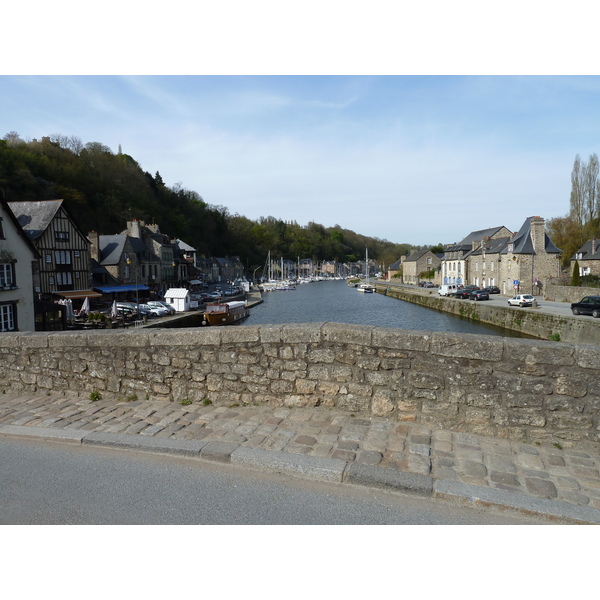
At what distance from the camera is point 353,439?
14.2 ft

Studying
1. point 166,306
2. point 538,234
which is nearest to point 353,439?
point 166,306

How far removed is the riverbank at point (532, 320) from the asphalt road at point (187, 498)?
→ 914 inches

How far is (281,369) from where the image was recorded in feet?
17.1

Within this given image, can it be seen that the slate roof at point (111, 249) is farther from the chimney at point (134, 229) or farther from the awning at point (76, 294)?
the awning at point (76, 294)

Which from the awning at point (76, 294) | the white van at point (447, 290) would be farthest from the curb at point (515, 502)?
the white van at point (447, 290)

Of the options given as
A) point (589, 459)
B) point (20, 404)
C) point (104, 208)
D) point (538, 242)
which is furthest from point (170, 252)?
point (589, 459)

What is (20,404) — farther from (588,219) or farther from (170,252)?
(588,219)

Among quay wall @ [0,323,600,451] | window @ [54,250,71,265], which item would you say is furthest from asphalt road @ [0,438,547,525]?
window @ [54,250,71,265]

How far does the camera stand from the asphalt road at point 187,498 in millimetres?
3154

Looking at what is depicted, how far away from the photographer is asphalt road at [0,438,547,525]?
10.3 feet

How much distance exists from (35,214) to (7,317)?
15.9m

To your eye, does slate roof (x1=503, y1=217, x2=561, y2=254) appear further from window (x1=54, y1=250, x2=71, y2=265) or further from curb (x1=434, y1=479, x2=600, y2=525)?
curb (x1=434, y1=479, x2=600, y2=525)

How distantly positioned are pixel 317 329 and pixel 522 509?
2.61 meters

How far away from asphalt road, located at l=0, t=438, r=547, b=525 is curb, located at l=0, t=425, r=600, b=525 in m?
0.07
